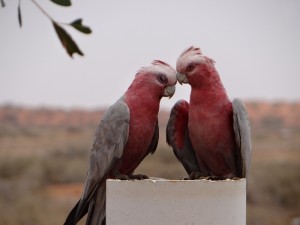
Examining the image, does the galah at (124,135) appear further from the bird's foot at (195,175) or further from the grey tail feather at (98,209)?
the bird's foot at (195,175)

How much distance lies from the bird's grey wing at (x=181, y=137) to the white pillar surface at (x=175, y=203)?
1344 millimetres

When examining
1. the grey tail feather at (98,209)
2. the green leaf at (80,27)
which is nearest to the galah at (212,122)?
the grey tail feather at (98,209)

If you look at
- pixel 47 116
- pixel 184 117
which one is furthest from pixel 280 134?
pixel 184 117

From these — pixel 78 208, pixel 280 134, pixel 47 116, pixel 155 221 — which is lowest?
pixel 47 116

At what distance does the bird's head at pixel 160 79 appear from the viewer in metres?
5.61

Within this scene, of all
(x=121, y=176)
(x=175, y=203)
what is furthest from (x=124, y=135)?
(x=175, y=203)

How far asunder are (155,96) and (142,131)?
0.27 meters

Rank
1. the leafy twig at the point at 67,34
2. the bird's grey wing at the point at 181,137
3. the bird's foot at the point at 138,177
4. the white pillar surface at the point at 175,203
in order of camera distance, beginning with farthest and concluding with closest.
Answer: the bird's grey wing at the point at 181,137
the bird's foot at the point at 138,177
the white pillar surface at the point at 175,203
the leafy twig at the point at 67,34

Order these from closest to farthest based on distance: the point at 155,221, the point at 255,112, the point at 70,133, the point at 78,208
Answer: the point at 155,221 < the point at 78,208 < the point at 70,133 < the point at 255,112

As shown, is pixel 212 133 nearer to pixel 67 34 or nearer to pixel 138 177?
pixel 138 177

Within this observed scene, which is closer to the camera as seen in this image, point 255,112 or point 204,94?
point 204,94

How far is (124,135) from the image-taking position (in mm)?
5559

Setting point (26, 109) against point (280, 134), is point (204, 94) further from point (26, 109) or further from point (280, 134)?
point (26, 109)

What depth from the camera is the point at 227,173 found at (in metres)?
5.81
